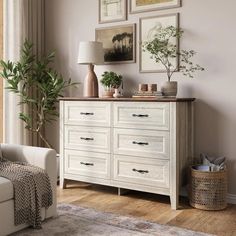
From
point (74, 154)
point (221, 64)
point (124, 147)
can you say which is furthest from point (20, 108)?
point (221, 64)

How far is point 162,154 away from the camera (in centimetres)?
340

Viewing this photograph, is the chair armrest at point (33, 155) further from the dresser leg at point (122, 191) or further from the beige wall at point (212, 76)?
the beige wall at point (212, 76)

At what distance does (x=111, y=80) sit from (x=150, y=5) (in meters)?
0.87

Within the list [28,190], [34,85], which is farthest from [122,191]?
[34,85]

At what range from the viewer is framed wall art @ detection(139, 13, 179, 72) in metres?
3.75

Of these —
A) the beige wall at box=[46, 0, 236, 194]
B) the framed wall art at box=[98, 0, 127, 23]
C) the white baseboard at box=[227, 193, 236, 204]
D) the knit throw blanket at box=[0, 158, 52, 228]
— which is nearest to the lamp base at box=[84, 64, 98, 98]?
the beige wall at box=[46, 0, 236, 194]

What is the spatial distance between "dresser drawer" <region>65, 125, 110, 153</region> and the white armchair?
2.69 feet

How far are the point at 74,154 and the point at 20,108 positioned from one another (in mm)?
936

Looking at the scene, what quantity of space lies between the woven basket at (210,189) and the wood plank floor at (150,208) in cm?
7

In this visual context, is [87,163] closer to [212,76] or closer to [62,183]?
[62,183]

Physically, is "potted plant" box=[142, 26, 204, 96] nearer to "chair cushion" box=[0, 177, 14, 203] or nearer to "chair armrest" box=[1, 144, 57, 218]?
"chair armrest" box=[1, 144, 57, 218]

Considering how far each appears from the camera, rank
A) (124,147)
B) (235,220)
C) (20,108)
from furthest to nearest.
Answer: (20,108) < (124,147) < (235,220)

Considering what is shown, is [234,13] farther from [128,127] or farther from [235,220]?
[235,220]

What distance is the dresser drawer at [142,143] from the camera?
133 inches
